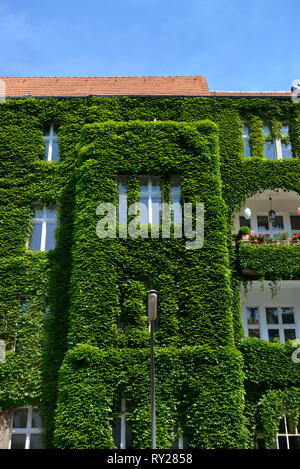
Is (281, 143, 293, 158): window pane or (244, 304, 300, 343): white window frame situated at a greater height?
(281, 143, 293, 158): window pane

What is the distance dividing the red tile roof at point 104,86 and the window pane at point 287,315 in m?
12.7

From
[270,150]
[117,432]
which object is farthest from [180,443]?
[270,150]

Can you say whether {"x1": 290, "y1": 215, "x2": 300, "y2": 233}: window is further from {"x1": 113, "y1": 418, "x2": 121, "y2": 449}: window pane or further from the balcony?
{"x1": 113, "y1": 418, "x2": 121, "y2": 449}: window pane

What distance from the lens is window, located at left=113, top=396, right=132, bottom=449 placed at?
18781mm

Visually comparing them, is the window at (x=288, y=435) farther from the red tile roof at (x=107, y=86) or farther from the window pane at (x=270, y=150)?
the red tile roof at (x=107, y=86)

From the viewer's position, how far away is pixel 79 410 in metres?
18.3

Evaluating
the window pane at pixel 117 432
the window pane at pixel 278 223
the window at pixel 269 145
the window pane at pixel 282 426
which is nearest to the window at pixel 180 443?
the window pane at pixel 117 432

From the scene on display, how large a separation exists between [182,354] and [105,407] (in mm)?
3208

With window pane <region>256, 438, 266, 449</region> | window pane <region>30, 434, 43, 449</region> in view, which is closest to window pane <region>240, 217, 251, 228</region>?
window pane <region>256, 438, 266, 449</region>

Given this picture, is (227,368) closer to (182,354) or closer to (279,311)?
(182,354)

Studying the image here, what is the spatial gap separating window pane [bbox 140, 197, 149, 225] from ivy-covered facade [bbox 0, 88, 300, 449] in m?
0.45

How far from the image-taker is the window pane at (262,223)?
25.3 m

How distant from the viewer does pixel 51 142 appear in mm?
25766

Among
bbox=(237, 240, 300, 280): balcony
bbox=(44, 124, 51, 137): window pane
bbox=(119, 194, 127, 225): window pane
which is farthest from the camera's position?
bbox=(44, 124, 51, 137): window pane
